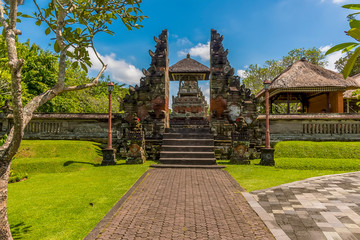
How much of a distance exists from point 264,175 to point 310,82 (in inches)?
528

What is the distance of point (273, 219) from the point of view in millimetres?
4273

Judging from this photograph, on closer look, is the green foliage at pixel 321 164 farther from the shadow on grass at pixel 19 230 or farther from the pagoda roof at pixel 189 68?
the pagoda roof at pixel 189 68

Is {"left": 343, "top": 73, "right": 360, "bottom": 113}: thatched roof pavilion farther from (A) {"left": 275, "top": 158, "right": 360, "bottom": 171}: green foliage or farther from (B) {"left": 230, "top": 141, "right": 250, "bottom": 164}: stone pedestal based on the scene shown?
(B) {"left": 230, "top": 141, "right": 250, "bottom": 164}: stone pedestal

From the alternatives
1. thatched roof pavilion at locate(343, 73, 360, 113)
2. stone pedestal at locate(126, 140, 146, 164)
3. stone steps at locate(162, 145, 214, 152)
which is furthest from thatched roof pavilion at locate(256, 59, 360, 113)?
stone pedestal at locate(126, 140, 146, 164)

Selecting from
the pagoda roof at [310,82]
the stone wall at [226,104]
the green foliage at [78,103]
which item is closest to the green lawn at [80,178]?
the stone wall at [226,104]

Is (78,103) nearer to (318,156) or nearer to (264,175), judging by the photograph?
(264,175)

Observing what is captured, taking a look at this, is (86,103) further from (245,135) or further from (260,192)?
(260,192)

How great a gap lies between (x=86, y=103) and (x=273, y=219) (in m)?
24.8

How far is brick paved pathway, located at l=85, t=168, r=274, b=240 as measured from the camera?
147 inches

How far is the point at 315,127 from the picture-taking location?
13.0 metres

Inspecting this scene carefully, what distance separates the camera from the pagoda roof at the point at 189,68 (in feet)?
80.7

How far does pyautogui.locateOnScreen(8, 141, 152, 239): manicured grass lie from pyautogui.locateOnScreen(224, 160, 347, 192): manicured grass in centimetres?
376

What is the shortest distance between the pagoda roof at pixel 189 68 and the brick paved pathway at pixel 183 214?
62.4 ft

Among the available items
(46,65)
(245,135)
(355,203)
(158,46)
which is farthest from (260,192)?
(46,65)
